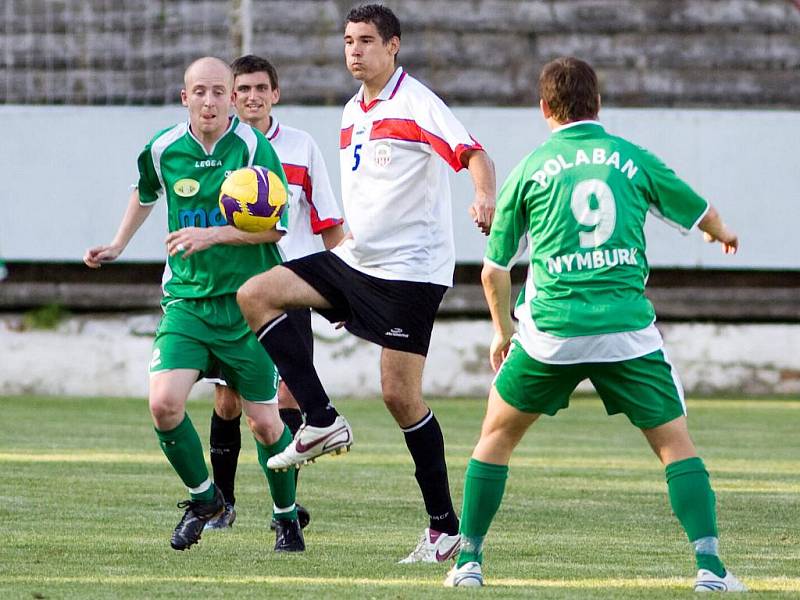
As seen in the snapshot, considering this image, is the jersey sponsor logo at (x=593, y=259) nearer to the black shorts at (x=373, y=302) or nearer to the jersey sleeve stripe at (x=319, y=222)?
the black shorts at (x=373, y=302)

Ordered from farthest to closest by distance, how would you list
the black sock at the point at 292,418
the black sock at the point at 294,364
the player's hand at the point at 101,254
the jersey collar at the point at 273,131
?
the black sock at the point at 292,418 < the jersey collar at the point at 273,131 < the player's hand at the point at 101,254 < the black sock at the point at 294,364

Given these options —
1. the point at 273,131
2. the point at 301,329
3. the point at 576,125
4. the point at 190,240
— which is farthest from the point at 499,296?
the point at 273,131

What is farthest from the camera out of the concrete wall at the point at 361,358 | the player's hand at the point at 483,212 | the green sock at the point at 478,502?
the concrete wall at the point at 361,358

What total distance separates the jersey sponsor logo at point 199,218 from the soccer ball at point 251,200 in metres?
0.07

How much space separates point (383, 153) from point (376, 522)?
1.99 m

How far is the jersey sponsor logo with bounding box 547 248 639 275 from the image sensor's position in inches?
217

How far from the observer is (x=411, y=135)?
21.7ft

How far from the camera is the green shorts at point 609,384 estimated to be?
550cm

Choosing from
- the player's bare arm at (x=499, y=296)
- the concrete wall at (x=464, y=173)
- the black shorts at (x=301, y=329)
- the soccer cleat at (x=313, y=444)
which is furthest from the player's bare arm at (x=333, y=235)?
the concrete wall at (x=464, y=173)

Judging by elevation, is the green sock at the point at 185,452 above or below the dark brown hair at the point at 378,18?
below

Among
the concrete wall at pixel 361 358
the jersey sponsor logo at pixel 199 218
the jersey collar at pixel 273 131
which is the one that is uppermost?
the jersey collar at pixel 273 131

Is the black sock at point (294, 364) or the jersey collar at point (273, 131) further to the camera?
the jersey collar at point (273, 131)

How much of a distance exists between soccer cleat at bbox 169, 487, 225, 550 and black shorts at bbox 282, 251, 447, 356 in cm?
91

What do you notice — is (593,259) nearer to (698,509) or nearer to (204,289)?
(698,509)
